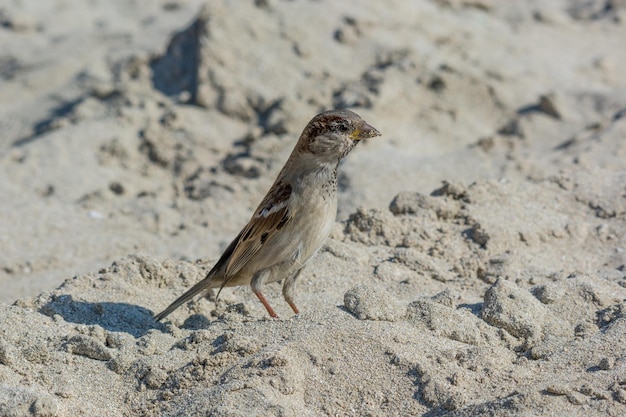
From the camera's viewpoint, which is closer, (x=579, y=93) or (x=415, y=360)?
(x=415, y=360)

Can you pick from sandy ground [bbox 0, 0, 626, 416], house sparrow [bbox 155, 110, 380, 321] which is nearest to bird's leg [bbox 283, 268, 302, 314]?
house sparrow [bbox 155, 110, 380, 321]

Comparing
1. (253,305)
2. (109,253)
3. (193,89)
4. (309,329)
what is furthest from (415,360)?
(193,89)

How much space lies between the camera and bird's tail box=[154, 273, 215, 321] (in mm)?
6062

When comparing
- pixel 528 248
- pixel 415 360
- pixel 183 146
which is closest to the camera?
pixel 415 360

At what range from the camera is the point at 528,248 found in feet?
23.7

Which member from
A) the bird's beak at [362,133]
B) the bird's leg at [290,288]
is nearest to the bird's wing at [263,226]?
the bird's leg at [290,288]

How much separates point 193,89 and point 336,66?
1.86 metres

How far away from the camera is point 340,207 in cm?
923

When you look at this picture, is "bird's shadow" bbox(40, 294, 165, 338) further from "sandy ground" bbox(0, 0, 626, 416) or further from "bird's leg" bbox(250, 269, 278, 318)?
"bird's leg" bbox(250, 269, 278, 318)

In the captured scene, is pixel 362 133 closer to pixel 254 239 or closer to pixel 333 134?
pixel 333 134

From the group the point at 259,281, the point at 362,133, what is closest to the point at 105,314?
the point at 259,281

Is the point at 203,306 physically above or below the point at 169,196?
above

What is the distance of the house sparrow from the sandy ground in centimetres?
29

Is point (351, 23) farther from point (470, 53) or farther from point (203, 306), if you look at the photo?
point (203, 306)
